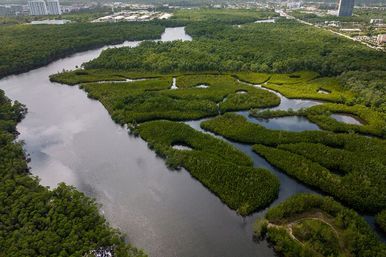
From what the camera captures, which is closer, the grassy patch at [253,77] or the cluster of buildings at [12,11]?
the grassy patch at [253,77]

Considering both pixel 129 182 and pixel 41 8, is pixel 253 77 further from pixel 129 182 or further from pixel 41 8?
pixel 41 8

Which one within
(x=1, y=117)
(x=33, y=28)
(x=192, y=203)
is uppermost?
(x=33, y=28)

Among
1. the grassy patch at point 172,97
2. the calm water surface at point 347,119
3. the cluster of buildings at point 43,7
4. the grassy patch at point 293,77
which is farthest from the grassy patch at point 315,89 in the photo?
the cluster of buildings at point 43,7

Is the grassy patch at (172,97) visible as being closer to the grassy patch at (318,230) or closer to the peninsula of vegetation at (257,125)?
the peninsula of vegetation at (257,125)

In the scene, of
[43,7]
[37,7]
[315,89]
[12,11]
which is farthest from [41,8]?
[315,89]

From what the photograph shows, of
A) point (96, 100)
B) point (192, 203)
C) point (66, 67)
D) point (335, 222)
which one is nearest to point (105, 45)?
point (66, 67)

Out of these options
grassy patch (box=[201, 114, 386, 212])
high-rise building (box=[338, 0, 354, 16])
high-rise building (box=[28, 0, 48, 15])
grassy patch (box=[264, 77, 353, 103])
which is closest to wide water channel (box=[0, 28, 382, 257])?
grassy patch (box=[201, 114, 386, 212])

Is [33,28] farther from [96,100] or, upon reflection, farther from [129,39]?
[96,100]

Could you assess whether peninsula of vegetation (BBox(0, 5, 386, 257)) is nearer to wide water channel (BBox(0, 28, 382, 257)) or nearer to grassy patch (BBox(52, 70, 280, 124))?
grassy patch (BBox(52, 70, 280, 124))
